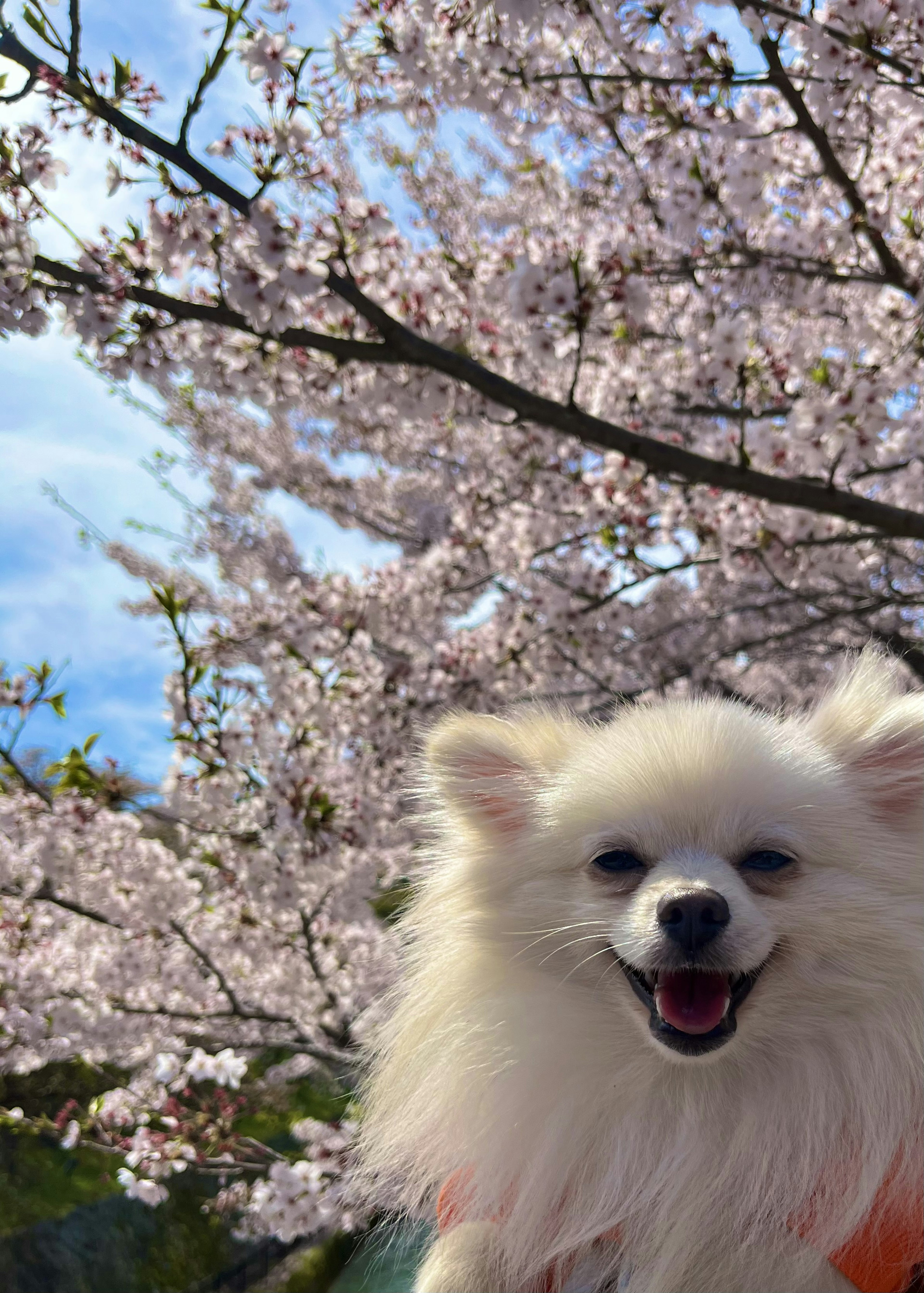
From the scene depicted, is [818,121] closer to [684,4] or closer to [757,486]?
[684,4]

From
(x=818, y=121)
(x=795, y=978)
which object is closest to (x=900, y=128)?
(x=818, y=121)

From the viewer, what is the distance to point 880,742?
1470mm

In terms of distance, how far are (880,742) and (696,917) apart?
567 mm

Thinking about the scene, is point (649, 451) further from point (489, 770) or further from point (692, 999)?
point (692, 999)

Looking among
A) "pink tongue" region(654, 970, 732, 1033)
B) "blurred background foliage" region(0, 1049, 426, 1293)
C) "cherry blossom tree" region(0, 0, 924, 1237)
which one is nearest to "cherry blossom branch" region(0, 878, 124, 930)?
"cherry blossom tree" region(0, 0, 924, 1237)

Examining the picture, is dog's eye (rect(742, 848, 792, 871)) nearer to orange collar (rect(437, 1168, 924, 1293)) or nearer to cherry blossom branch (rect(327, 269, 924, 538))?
orange collar (rect(437, 1168, 924, 1293))

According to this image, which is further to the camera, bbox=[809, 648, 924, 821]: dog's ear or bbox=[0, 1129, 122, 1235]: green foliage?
bbox=[0, 1129, 122, 1235]: green foliage

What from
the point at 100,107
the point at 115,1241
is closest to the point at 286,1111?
the point at 115,1241

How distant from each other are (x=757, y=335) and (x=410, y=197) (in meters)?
5.66

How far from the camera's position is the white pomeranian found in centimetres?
127

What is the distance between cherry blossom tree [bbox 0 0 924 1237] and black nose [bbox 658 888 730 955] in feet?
2.44

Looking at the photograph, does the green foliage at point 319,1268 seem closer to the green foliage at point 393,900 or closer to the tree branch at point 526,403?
the green foliage at point 393,900

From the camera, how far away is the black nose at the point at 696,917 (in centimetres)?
119

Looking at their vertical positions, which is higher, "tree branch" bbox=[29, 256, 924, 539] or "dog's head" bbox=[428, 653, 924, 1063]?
"tree branch" bbox=[29, 256, 924, 539]
